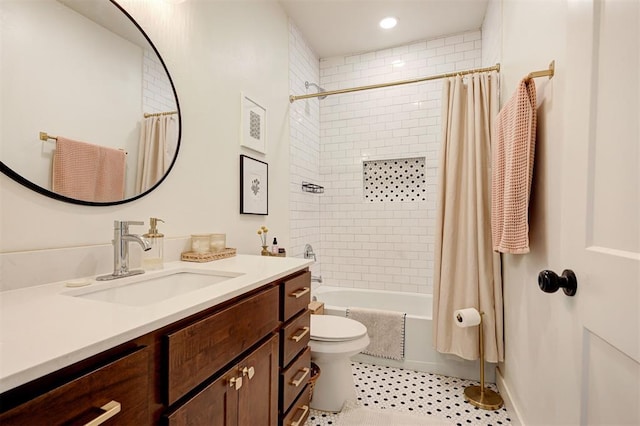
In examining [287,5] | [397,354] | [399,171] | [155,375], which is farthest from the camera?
[399,171]

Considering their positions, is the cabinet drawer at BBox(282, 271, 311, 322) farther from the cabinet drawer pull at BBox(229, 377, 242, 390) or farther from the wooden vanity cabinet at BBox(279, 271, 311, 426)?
the cabinet drawer pull at BBox(229, 377, 242, 390)

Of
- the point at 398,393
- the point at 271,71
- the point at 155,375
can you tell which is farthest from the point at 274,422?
the point at 271,71

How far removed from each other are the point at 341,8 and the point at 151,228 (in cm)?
234

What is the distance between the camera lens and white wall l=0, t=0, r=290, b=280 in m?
0.96

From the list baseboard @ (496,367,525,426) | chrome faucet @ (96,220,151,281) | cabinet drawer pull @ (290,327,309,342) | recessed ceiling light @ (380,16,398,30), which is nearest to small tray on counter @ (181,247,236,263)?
chrome faucet @ (96,220,151,281)

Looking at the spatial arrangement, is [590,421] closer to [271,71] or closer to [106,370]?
[106,370]

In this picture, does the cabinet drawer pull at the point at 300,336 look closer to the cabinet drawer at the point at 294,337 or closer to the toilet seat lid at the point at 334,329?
the cabinet drawer at the point at 294,337

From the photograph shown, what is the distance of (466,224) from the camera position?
209 cm

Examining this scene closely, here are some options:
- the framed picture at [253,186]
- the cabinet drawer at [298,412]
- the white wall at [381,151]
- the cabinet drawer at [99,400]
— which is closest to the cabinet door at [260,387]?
the cabinet drawer at [298,412]

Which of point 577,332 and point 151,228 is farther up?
point 151,228

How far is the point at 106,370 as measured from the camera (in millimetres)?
552

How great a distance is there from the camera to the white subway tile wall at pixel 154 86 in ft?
4.22

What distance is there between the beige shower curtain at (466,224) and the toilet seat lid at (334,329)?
0.68 meters

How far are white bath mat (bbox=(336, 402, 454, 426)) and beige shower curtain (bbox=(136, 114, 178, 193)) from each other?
62.7 inches
